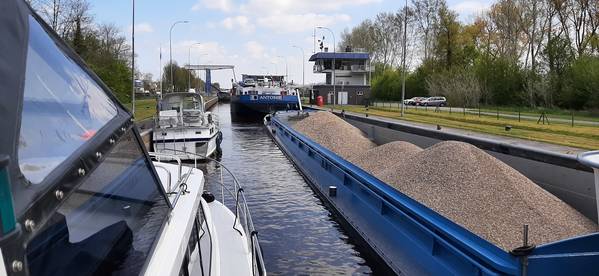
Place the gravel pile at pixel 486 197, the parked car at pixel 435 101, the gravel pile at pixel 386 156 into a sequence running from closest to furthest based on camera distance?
the gravel pile at pixel 486 197 < the gravel pile at pixel 386 156 < the parked car at pixel 435 101

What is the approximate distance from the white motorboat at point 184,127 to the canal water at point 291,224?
1028 millimetres

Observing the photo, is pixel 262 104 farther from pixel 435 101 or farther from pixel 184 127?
pixel 184 127

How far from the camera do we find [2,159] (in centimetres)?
133

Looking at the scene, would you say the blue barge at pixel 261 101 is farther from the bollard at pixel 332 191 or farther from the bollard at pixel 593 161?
the bollard at pixel 593 161

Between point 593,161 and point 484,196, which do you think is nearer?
point 593,161

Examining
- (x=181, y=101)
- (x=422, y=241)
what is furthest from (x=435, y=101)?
(x=422, y=241)

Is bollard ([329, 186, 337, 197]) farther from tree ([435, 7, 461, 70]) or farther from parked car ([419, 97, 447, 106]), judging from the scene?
tree ([435, 7, 461, 70])

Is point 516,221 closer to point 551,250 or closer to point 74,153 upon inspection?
point 551,250

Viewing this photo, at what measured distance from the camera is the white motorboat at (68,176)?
5.08ft

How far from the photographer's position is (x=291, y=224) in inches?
444

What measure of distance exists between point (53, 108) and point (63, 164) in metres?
0.33

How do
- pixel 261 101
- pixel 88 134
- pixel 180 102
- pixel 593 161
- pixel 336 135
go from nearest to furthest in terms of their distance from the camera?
pixel 88 134 < pixel 593 161 < pixel 336 135 < pixel 180 102 < pixel 261 101

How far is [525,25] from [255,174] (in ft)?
179

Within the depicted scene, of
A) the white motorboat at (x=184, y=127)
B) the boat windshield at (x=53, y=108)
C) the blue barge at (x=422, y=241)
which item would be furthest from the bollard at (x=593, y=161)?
the white motorboat at (x=184, y=127)
